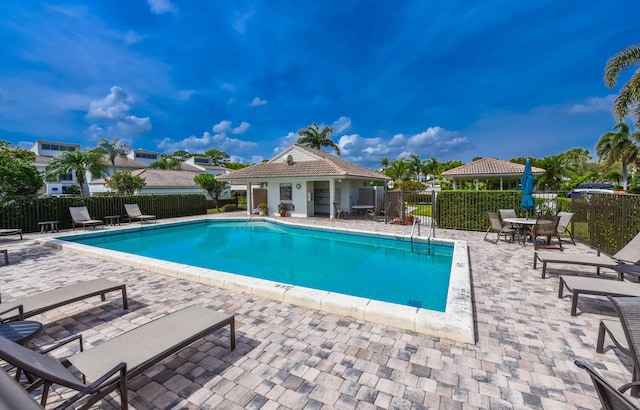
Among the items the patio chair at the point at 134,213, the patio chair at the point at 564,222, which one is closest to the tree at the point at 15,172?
the patio chair at the point at 134,213

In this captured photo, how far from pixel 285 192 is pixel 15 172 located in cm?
1398

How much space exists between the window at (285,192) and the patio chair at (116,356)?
53.1 ft

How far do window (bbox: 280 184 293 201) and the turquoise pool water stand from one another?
3886 mm

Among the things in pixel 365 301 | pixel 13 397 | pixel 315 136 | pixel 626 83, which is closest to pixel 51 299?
pixel 13 397

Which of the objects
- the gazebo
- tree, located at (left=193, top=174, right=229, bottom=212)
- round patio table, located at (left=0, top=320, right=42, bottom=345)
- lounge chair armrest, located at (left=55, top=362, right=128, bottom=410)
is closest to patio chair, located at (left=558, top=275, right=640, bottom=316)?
lounge chair armrest, located at (left=55, top=362, right=128, bottom=410)

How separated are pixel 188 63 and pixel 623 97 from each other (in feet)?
Answer: 89.1

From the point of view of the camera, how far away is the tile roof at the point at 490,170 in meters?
22.3

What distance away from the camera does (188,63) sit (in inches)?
729

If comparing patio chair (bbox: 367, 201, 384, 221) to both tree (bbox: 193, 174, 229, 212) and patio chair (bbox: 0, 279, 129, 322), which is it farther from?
patio chair (bbox: 0, 279, 129, 322)

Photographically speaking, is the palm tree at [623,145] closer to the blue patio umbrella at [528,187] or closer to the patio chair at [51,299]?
the blue patio umbrella at [528,187]

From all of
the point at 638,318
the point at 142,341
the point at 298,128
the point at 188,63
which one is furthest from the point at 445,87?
the point at 142,341

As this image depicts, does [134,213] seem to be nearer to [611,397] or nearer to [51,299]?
[51,299]

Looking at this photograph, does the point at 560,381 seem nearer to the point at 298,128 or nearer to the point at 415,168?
the point at 298,128

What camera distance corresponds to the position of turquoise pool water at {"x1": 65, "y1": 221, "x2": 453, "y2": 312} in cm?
699
